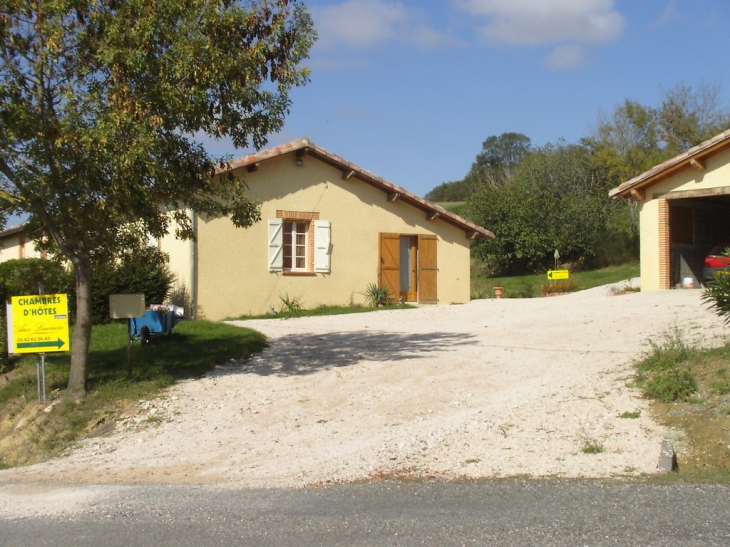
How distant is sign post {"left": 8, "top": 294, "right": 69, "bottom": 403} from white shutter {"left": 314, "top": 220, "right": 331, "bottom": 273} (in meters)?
10.2

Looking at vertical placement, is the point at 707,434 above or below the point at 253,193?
below

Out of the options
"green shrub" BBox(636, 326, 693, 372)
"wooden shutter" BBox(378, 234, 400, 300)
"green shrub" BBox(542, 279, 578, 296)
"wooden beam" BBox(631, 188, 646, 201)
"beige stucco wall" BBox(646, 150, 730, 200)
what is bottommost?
"green shrub" BBox(636, 326, 693, 372)

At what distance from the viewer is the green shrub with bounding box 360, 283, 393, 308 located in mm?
21156

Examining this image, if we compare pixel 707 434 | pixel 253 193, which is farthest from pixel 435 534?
pixel 253 193

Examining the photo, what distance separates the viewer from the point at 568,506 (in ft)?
18.6

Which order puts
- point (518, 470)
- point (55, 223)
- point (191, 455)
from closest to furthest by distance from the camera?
point (518, 470) < point (191, 455) < point (55, 223)

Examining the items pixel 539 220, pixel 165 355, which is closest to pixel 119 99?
pixel 165 355

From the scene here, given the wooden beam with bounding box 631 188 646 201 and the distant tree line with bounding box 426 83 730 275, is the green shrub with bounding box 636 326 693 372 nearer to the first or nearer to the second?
the wooden beam with bounding box 631 188 646 201

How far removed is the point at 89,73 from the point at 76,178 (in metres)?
1.33

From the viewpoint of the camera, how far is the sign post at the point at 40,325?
10539 mm

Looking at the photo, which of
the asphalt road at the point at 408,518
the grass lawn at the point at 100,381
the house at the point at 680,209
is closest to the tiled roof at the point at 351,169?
the house at the point at 680,209

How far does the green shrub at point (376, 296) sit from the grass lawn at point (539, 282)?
15.7 ft

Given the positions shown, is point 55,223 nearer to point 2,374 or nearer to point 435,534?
point 2,374

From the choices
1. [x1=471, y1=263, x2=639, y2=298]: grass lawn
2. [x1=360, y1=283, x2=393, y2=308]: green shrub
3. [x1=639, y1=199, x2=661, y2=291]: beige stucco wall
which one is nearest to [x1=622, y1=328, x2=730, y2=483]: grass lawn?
[x1=639, y1=199, x2=661, y2=291]: beige stucco wall
